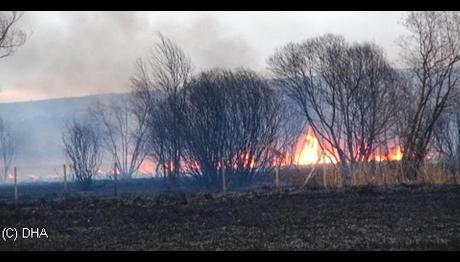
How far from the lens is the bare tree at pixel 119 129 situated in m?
74.3

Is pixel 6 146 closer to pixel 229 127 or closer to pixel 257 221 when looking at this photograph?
pixel 229 127

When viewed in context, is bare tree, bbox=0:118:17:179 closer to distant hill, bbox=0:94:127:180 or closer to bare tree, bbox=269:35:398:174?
distant hill, bbox=0:94:127:180

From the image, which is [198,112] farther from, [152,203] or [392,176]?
[152,203]

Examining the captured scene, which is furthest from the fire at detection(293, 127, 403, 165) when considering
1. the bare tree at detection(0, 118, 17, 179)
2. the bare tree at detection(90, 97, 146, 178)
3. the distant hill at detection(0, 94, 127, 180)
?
the bare tree at detection(0, 118, 17, 179)

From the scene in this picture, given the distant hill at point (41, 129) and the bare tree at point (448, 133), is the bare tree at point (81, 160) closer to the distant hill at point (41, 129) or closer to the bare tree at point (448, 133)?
the bare tree at point (448, 133)

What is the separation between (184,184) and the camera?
127 ft

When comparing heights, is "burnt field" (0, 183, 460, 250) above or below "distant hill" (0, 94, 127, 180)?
below

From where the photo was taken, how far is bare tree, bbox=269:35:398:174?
39.1m

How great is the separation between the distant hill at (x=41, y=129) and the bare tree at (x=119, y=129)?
463 cm

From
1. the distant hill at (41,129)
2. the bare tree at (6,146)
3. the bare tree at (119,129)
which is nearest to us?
the bare tree at (119,129)

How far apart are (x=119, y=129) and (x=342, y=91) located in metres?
44.9

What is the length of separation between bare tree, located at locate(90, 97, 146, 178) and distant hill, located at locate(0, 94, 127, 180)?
4.63 m

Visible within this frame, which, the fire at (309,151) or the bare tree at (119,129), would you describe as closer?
the fire at (309,151)

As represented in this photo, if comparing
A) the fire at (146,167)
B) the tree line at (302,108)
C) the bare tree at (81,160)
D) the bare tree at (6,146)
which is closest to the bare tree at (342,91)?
the tree line at (302,108)
